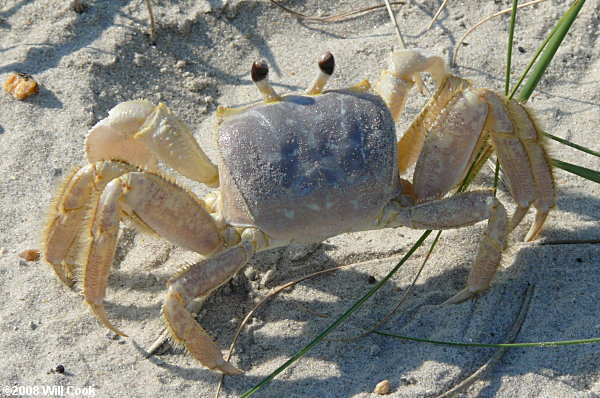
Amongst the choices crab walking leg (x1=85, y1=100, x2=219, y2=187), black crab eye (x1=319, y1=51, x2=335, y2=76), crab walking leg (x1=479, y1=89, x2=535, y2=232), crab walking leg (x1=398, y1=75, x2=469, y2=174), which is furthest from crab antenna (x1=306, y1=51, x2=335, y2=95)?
crab walking leg (x1=479, y1=89, x2=535, y2=232)

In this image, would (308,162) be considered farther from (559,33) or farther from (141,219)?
(559,33)

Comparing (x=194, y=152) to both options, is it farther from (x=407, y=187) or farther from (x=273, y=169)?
(x=407, y=187)

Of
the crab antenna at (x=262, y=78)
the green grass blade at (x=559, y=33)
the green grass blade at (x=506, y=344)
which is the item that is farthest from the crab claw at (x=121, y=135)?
the green grass blade at (x=559, y=33)

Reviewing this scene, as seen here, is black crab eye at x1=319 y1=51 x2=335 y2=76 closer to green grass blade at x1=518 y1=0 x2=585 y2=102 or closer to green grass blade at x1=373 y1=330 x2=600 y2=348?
green grass blade at x1=518 y1=0 x2=585 y2=102

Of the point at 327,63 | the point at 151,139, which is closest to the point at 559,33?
the point at 327,63

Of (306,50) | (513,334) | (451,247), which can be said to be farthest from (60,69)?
(513,334)

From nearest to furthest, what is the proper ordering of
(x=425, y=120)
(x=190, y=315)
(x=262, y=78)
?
(x=190, y=315), (x=262, y=78), (x=425, y=120)
